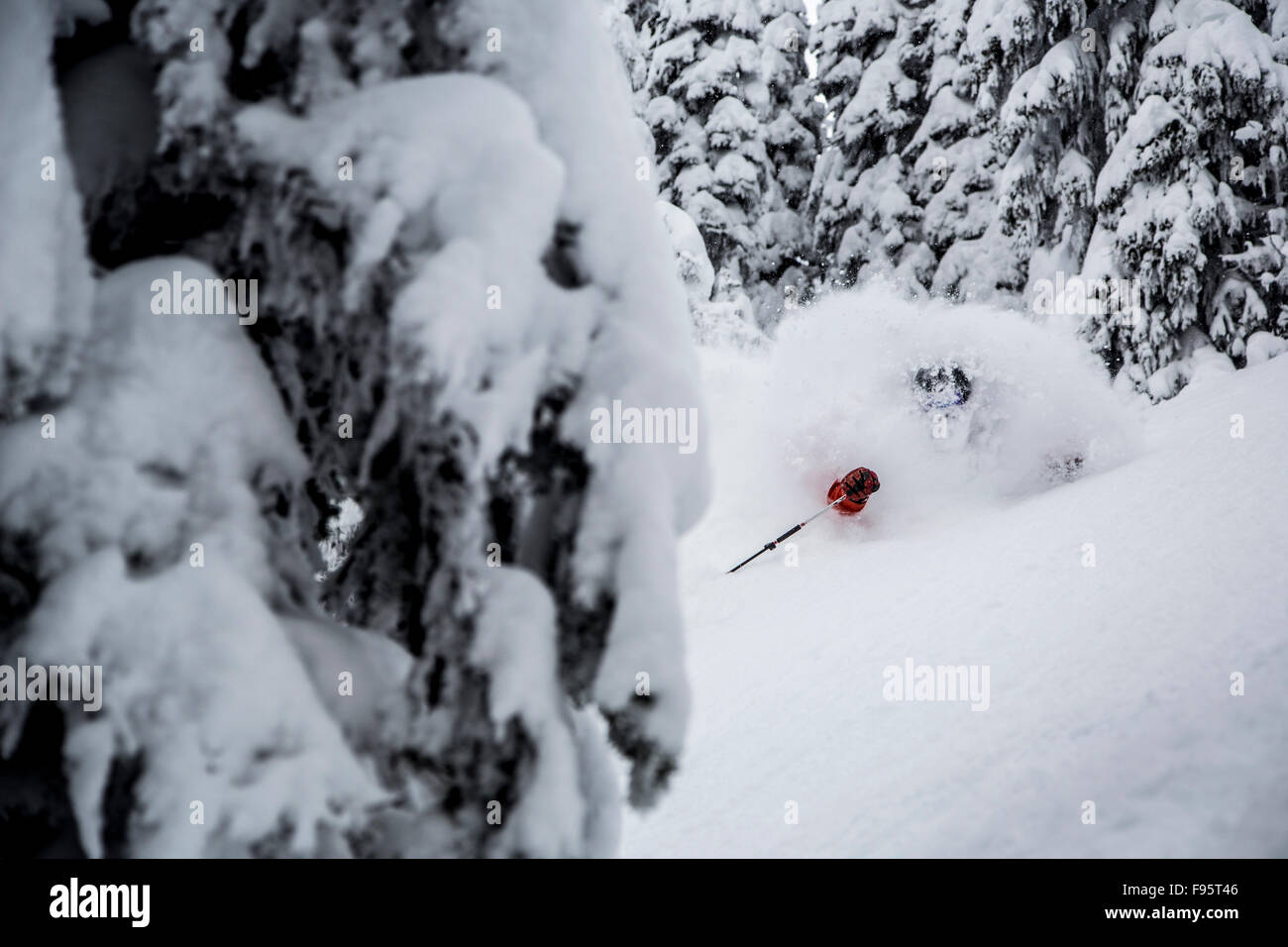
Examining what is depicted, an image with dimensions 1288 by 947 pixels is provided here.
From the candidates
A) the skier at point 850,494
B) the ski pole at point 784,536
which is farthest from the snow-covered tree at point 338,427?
the skier at point 850,494

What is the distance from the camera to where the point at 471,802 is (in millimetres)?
1978

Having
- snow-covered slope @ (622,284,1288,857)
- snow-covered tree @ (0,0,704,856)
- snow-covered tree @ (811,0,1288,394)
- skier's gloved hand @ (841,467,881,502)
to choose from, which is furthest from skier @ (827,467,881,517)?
snow-covered tree @ (811,0,1288,394)

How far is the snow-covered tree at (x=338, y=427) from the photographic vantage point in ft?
5.63

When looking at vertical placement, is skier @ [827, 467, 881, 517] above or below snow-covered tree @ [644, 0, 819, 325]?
below

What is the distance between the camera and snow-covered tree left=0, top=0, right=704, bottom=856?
1716 millimetres

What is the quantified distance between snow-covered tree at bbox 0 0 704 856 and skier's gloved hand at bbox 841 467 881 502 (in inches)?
245

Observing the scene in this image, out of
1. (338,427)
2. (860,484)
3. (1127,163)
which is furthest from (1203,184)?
(338,427)

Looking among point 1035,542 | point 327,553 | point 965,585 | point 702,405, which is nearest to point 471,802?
point 702,405

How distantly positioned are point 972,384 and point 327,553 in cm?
735

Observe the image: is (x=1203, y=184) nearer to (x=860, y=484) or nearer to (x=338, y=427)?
(x=860, y=484)

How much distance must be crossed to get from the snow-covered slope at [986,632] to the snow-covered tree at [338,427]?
0.57 m

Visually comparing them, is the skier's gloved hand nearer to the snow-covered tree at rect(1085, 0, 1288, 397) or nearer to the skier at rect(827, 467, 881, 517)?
the skier at rect(827, 467, 881, 517)
